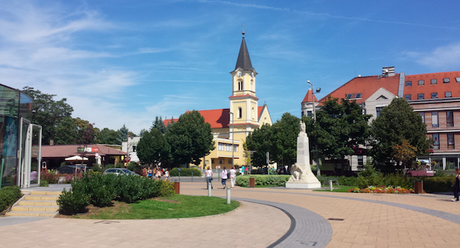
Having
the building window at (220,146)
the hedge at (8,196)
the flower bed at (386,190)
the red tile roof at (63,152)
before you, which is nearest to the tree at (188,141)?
the red tile roof at (63,152)

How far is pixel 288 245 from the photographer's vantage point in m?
8.36

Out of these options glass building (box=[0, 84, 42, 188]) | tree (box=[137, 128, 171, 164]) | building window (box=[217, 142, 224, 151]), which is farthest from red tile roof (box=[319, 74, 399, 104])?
glass building (box=[0, 84, 42, 188])

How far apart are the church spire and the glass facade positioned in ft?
267

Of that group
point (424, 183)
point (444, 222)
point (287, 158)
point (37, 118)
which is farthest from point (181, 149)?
point (444, 222)

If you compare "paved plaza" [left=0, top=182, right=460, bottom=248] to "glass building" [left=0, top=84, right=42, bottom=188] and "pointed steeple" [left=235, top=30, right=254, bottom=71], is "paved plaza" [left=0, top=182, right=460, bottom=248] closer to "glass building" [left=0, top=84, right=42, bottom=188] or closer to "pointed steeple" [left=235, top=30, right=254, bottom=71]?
"glass building" [left=0, top=84, right=42, bottom=188]

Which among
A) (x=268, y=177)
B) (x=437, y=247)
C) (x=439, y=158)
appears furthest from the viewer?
(x=439, y=158)

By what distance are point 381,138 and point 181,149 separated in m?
34.0

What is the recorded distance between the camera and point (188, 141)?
63.1 m

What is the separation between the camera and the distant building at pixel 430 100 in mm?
51000

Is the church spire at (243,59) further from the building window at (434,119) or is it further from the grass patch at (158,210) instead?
the grass patch at (158,210)

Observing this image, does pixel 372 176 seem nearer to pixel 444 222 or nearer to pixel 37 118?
pixel 444 222

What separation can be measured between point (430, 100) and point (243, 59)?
5126 cm

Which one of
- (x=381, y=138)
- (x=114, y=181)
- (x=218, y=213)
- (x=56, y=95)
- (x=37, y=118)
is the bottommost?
(x=218, y=213)

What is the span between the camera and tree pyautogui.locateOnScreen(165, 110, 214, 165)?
6319cm
